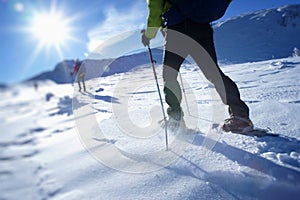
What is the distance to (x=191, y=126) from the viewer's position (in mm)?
2148

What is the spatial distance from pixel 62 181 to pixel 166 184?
63 centimetres

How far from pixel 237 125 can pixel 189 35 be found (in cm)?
85

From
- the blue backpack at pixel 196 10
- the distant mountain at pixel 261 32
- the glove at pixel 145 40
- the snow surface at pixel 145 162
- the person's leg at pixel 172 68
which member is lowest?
the snow surface at pixel 145 162

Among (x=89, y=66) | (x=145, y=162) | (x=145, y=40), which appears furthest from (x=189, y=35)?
(x=89, y=66)

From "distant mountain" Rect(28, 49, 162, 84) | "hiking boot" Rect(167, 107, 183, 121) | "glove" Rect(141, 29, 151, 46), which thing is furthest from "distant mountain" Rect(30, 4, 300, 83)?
"hiking boot" Rect(167, 107, 183, 121)

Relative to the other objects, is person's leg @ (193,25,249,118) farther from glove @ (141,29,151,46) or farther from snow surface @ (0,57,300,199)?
glove @ (141,29,151,46)

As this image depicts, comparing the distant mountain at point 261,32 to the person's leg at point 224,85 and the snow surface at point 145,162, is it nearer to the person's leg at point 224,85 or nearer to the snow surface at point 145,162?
the person's leg at point 224,85

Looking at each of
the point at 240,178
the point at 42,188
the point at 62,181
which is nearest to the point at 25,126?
the point at 42,188

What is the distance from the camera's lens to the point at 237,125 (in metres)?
1.84

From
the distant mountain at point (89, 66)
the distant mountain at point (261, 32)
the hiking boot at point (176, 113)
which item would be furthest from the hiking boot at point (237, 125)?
the distant mountain at point (261, 32)

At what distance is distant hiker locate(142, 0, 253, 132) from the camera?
5.85 ft

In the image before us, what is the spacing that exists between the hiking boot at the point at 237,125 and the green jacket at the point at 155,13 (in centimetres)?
103

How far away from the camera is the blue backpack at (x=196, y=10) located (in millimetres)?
1744

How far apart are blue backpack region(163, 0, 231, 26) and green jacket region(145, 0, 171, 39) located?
41 millimetres
